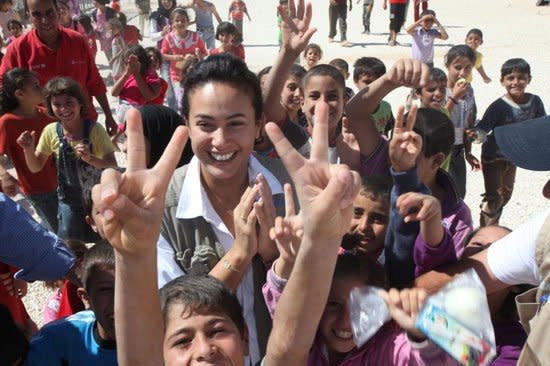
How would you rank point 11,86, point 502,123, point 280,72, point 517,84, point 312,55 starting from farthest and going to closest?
point 312,55 < point 517,84 < point 502,123 < point 11,86 < point 280,72

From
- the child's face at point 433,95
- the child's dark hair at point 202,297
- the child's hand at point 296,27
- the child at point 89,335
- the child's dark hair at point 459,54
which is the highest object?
the child's hand at point 296,27

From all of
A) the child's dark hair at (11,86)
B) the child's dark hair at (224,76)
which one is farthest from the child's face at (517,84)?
the child's dark hair at (11,86)

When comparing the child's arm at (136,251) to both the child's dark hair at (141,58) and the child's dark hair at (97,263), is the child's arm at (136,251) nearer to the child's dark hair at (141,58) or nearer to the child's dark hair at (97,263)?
the child's dark hair at (97,263)

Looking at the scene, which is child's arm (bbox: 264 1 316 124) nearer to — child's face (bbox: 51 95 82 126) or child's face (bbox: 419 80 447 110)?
child's face (bbox: 51 95 82 126)

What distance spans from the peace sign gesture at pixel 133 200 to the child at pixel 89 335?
0.76 metres

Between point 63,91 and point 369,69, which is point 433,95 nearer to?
point 369,69

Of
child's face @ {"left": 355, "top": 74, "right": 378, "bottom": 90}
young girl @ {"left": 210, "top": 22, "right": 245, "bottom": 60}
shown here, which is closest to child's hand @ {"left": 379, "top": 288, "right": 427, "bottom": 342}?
child's face @ {"left": 355, "top": 74, "right": 378, "bottom": 90}

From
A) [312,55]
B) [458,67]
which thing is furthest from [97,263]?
[312,55]

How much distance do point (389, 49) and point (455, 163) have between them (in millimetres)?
11204

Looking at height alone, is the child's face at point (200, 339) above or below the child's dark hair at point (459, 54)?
below

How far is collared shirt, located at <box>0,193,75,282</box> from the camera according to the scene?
7.04ft

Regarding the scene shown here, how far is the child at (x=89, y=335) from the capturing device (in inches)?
82.7

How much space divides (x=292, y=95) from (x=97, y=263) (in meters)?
2.47

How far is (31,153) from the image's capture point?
4035 mm
